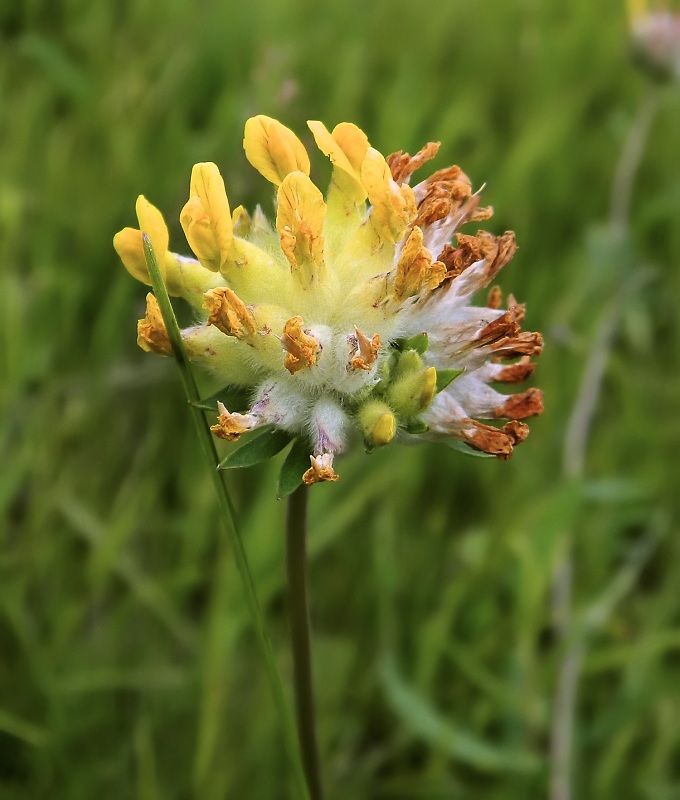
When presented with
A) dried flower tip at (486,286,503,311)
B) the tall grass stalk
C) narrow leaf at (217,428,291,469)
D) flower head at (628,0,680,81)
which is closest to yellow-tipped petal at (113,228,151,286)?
narrow leaf at (217,428,291,469)

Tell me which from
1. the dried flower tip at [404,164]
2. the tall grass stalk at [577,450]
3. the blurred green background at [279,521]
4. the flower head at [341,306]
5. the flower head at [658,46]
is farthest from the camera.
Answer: the flower head at [658,46]

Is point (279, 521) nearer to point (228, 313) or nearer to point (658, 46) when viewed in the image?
point (228, 313)

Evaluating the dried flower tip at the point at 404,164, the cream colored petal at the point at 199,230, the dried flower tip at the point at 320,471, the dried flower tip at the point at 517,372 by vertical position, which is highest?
the cream colored petal at the point at 199,230

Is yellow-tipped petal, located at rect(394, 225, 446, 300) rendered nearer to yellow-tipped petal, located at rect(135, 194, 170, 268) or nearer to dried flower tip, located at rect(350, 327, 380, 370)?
dried flower tip, located at rect(350, 327, 380, 370)

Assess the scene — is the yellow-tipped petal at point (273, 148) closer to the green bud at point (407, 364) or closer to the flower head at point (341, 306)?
the flower head at point (341, 306)

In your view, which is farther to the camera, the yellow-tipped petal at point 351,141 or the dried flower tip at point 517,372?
the dried flower tip at point 517,372

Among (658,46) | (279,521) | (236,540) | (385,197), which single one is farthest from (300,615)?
(658,46)

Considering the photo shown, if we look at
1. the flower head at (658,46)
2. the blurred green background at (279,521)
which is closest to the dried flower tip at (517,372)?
the blurred green background at (279,521)
